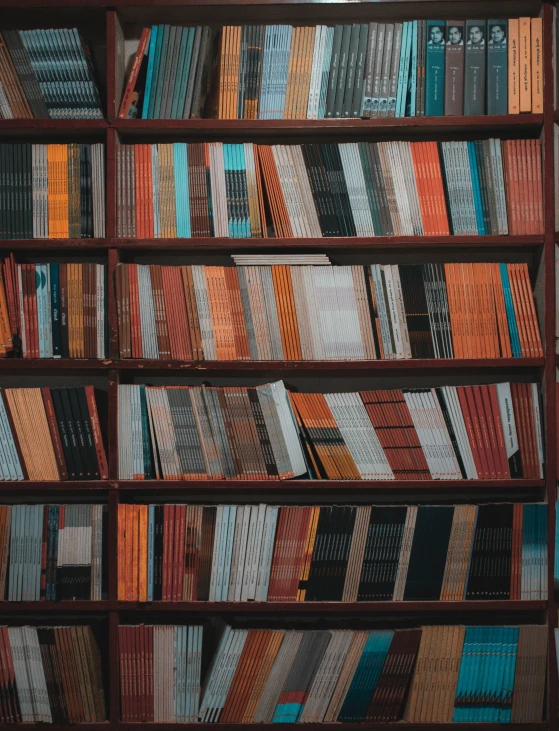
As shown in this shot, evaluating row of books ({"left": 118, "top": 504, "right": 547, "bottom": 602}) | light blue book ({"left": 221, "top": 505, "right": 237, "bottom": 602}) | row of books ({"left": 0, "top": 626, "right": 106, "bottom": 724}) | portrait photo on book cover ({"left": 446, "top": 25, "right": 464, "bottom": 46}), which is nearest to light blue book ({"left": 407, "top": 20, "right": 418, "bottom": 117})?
portrait photo on book cover ({"left": 446, "top": 25, "right": 464, "bottom": 46})

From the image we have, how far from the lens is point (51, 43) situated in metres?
2.09

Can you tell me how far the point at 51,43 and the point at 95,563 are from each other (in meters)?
1.59

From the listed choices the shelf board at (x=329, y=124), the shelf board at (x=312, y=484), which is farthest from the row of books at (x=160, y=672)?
the shelf board at (x=329, y=124)

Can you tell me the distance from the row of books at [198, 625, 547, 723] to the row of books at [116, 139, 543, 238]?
1.23 metres

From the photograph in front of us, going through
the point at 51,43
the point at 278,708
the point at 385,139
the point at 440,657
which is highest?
the point at 51,43

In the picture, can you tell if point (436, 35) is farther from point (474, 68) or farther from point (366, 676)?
point (366, 676)

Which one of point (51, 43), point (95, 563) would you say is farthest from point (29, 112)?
point (95, 563)

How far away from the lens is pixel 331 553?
2098 millimetres

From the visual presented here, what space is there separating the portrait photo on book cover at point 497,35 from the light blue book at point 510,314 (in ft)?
2.17

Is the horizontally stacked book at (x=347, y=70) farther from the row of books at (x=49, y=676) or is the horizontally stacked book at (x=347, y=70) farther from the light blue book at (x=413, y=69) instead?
the row of books at (x=49, y=676)

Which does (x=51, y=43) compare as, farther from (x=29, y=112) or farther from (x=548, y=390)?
(x=548, y=390)

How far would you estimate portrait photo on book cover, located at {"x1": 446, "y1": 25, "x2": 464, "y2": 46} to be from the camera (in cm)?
209

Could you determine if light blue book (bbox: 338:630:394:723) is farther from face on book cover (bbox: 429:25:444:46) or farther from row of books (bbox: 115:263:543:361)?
face on book cover (bbox: 429:25:444:46)

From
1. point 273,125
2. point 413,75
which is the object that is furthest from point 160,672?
point 413,75
